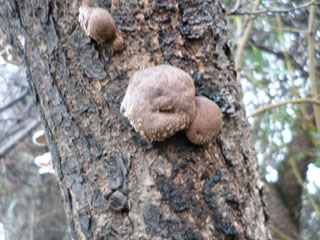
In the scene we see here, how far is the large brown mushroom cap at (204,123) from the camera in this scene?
3.31ft

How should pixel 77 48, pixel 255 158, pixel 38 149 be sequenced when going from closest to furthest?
1. pixel 77 48
2. pixel 255 158
3. pixel 38 149

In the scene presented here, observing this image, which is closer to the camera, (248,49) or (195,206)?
(195,206)

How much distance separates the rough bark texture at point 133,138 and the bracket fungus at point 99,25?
0.04 m

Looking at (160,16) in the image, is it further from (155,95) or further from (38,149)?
(38,149)

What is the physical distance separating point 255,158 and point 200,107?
0.41 meters

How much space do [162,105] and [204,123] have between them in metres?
0.16

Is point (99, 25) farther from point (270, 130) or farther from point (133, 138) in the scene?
point (270, 130)

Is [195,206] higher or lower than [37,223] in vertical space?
higher

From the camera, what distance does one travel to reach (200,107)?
1.03 metres

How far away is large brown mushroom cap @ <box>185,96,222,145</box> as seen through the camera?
1.01m

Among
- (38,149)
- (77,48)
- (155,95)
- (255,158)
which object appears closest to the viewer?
(155,95)

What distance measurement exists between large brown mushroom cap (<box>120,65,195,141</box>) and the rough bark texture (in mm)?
92

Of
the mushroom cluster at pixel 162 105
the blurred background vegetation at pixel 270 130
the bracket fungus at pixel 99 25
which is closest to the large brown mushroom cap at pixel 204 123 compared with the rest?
the mushroom cluster at pixel 162 105

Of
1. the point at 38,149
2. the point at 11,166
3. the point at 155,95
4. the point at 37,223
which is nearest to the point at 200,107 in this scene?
the point at 155,95
